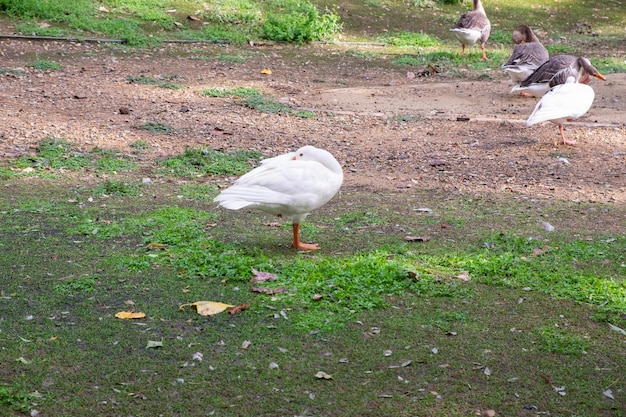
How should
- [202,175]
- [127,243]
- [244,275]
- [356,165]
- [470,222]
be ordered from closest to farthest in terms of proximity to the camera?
1. [244,275]
2. [127,243]
3. [470,222]
4. [202,175]
5. [356,165]

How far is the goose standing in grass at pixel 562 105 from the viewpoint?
859 centimetres

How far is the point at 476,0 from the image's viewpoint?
15.7 m

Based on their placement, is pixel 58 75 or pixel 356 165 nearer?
pixel 356 165

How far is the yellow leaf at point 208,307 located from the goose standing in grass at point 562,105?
5196 mm

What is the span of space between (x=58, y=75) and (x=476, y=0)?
877 centimetres

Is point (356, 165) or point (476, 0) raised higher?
point (476, 0)

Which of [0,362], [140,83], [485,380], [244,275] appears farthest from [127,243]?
[140,83]

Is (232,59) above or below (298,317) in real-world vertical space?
above

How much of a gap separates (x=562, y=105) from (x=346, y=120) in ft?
8.51

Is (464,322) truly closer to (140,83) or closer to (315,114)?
(315,114)

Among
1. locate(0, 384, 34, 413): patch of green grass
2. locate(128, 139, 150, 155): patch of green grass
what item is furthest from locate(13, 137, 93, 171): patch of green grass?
locate(0, 384, 34, 413): patch of green grass

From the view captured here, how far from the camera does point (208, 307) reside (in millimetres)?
4516

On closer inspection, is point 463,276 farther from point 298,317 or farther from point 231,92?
point 231,92

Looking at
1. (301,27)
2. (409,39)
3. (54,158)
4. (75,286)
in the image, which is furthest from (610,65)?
(75,286)
